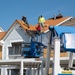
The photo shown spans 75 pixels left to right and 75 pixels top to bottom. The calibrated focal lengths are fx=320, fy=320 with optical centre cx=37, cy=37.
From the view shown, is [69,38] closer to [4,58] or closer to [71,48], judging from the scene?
[71,48]

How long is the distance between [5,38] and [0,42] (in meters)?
0.85

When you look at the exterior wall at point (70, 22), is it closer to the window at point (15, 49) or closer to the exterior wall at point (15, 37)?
the window at point (15, 49)

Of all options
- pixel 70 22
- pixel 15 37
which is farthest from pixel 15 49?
pixel 70 22

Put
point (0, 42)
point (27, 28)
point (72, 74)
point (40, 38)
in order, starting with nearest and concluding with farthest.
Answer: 1. point (72, 74)
2. point (40, 38)
3. point (27, 28)
4. point (0, 42)

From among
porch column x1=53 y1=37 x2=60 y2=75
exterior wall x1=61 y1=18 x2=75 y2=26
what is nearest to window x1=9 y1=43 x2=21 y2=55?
exterior wall x1=61 y1=18 x2=75 y2=26

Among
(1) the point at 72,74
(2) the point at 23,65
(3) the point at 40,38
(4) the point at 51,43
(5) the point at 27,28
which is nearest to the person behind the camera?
(1) the point at 72,74

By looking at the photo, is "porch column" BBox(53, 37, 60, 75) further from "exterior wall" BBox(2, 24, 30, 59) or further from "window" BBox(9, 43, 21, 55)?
"window" BBox(9, 43, 21, 55)

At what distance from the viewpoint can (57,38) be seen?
10.5 meters

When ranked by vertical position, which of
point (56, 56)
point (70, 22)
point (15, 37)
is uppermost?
point (70, 22)

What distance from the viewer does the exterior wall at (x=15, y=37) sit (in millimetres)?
37062

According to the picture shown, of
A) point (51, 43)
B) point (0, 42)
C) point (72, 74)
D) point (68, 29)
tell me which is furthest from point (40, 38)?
point (0, 42)

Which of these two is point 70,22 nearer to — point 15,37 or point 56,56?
point 15,37

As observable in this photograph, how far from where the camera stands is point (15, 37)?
38250mm

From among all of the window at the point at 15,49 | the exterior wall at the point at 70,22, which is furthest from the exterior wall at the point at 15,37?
the exterior wall at the point at 70,22
